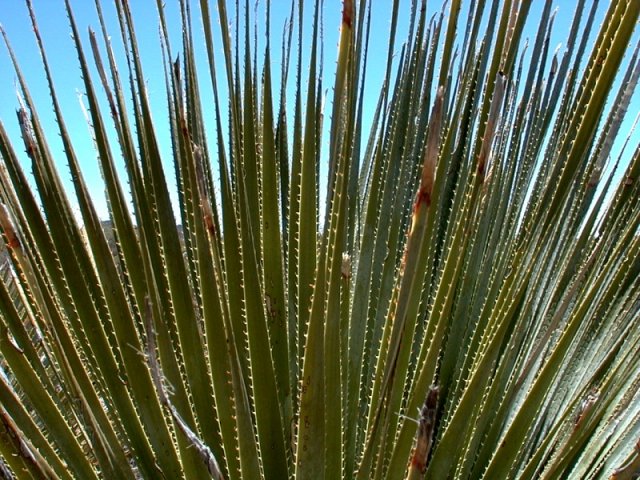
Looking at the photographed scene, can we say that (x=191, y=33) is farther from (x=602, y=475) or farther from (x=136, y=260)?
(x=602, y=475)

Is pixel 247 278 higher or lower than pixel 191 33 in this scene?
lower

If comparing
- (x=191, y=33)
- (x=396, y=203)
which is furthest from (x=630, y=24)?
(x=191, y=33)

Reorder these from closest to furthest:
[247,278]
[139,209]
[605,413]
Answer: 1. [247,278]
2. [139,209]
3. [605,413]

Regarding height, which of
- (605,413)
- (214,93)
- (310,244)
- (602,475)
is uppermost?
(214,93)

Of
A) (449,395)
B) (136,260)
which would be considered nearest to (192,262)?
(136,260)

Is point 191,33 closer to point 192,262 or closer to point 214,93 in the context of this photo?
point 214,93

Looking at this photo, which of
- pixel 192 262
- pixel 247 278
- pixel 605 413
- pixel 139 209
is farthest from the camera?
pixel 192 262

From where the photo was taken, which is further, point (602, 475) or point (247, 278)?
point (602, 475)
